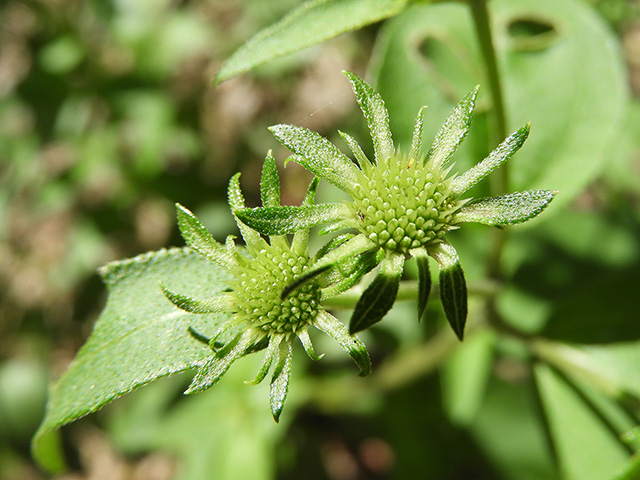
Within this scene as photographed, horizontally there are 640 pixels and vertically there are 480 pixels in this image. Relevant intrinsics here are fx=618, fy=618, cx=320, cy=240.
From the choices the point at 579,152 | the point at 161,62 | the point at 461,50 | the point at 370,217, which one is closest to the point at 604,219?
the point at 579,152

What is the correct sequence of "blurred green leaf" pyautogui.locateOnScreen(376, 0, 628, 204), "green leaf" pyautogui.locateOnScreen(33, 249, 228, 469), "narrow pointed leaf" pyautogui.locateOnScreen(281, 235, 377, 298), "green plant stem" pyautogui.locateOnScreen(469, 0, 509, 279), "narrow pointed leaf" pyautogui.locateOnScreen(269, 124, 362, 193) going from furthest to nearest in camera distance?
"blurred green leaf" pyautogui.locateOnScreen(376, 0, 628, 204), "green plant stem" pyautogui.locateOnScreen(469, 0, 509, 279), "green leaf" pyautogui.locateOnScreen(33, 249, 228, 469), "narrow pointed leaf" pyautogui.locateOnScreen(269, 124, 362, 193), "narrow pointed leaf" pyautogui.locateOnScreen(281, 235, 377, 298)

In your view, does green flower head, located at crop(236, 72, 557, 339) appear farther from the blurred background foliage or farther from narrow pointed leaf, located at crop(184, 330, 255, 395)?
the blurred background foliage

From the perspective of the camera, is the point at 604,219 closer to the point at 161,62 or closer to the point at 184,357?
the point at 184,357

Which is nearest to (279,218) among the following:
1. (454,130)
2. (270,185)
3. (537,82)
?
(270,185)

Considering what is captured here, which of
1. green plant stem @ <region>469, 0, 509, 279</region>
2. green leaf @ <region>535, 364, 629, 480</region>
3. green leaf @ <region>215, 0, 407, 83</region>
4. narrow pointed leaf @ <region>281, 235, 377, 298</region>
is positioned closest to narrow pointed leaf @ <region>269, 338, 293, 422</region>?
narrow pointed leaf @ <region>281, 235, 377, 298</region>

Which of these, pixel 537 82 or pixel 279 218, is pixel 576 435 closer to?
pixel 537 82

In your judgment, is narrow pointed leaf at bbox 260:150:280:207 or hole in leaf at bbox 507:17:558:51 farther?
hole in leaf at bbox 507:17:558:51

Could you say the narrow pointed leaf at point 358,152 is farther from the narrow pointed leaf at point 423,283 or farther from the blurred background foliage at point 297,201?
the blurred background foliage at point 297,201

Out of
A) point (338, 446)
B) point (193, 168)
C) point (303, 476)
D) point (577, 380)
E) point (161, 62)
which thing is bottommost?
point (338, 446)
